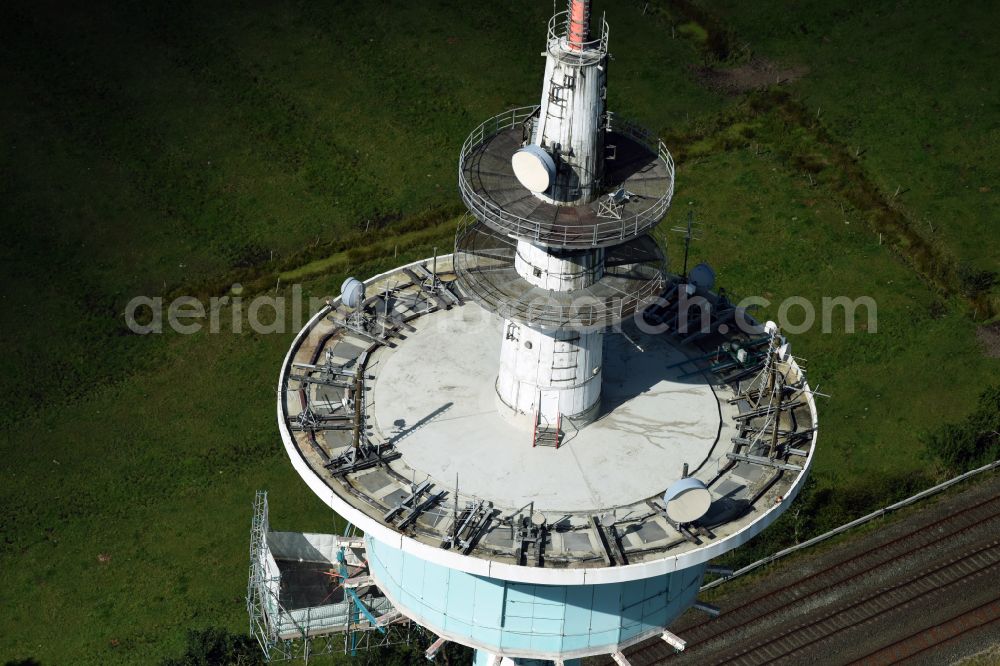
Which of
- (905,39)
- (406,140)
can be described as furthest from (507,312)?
(905,39)

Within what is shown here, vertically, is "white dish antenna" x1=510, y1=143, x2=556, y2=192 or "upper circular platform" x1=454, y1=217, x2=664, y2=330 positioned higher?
"white dish antenna" x1=510, y1=143, x2=556, y2=192

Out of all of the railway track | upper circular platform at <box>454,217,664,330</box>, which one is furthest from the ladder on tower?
the railway track

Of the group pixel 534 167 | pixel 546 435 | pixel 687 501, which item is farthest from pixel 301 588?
pixel 534 167

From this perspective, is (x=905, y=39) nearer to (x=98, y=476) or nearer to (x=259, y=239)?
(x=259, y=239)

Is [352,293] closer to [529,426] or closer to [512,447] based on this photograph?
[529,426]

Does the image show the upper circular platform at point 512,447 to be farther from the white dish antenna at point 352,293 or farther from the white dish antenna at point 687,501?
the white dish antenna at point 687,501

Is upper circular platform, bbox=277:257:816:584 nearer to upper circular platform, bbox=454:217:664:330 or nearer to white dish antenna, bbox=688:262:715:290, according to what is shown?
white dish antenna, bbox=688:262:715:290
